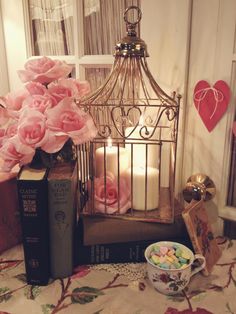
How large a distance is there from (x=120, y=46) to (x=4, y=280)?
0.61m

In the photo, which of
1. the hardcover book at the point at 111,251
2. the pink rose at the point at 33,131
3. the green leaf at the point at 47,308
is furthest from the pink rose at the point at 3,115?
the green leaf at the point at 47,308

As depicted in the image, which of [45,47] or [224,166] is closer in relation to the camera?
[224,166]

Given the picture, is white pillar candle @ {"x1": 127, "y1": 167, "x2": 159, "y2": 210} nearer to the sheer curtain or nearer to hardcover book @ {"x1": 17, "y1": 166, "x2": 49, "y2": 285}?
hardcover book @ {"x1": 17, "y1": 166, "x2": 49, "y2": 285}

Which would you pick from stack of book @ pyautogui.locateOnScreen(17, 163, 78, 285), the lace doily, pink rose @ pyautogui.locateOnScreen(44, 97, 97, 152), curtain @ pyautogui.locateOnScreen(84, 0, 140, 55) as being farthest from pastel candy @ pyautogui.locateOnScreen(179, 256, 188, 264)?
curtain @ pyautogui.locateOnScreen(84, 0, 140, 55)

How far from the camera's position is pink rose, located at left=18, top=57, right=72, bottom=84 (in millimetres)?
762

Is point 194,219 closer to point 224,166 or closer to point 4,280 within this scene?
point 224,166

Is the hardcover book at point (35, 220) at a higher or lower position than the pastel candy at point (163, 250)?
higher

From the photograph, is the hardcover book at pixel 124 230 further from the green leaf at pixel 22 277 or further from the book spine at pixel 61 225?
the green leaf at pixel 22 277

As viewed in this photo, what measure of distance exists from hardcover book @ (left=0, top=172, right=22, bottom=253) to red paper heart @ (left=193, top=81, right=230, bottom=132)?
0.53 meters

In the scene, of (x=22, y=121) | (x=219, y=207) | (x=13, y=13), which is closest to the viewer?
(x=22, y=121)

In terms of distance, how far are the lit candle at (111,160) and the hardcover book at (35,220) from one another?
18 cm

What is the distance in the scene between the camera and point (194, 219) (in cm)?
77

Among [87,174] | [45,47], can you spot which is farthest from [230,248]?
[45,47]

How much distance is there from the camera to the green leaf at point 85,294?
69cm
